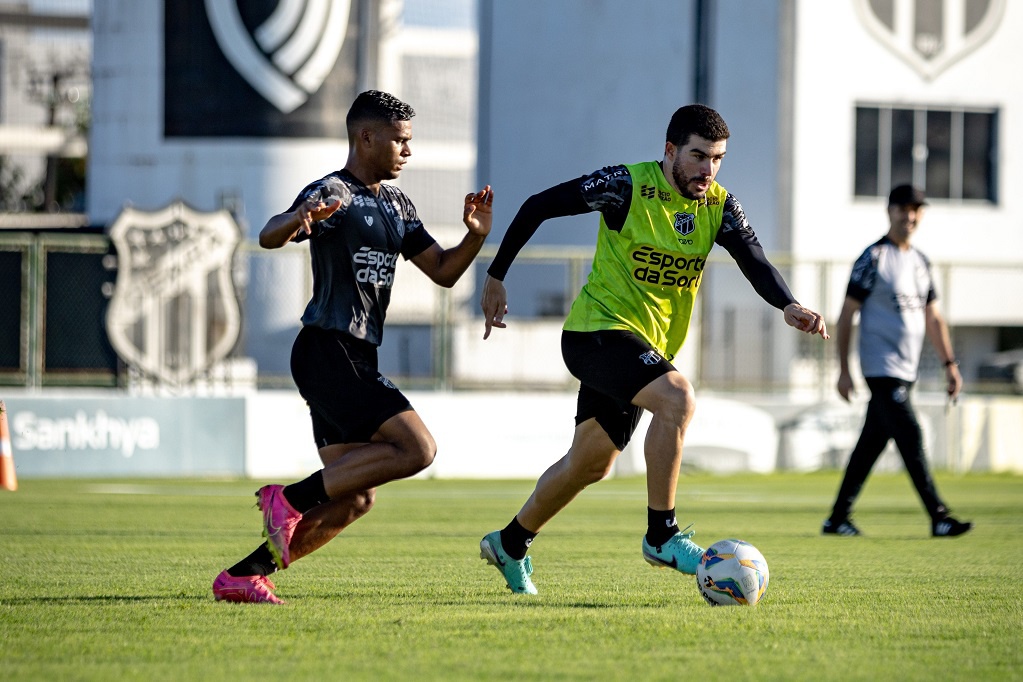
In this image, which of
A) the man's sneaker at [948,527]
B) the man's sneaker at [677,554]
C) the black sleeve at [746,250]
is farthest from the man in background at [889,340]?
the man's sneaker at [677,554]

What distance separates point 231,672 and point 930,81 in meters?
31.7

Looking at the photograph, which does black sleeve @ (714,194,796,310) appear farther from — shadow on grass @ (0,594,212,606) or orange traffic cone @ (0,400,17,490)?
orange traffic cone @ (0,400,17,490)

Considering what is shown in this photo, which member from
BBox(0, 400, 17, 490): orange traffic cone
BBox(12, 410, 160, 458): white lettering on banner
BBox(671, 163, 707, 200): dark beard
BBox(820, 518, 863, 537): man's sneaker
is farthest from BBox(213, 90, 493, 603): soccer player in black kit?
BBox(12, 410, 160, 458): white lettering on banner

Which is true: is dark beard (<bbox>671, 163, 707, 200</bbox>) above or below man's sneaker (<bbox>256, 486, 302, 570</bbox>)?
above

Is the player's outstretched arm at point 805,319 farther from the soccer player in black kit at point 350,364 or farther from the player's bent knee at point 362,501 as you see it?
the player's bent knee at point 362,501

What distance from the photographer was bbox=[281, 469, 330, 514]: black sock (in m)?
6.12

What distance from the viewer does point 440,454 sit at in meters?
18.2

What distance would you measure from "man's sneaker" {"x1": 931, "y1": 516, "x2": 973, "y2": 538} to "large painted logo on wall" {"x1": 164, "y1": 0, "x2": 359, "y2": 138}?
78.1ft

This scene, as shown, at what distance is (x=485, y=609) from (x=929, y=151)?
30.1 m

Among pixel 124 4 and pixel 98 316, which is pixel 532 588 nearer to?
pixel 98 316

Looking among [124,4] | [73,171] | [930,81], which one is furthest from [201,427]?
[73,171]

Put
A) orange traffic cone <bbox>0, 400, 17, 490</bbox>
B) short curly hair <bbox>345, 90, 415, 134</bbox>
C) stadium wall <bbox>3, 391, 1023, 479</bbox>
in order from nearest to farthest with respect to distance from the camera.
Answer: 1. short curly hair <bbox>345, 90, 415, 134</bbox>
2. orange traffic cone <bbox>0, 400, 17, 490</bbox>
3. stadium wall <bbox>3, 391, 1023, 479</bbox>

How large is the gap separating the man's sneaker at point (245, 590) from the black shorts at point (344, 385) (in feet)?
2.24

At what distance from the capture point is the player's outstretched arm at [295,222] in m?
5.79
